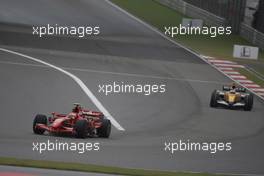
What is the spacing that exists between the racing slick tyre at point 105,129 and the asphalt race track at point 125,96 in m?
0.20

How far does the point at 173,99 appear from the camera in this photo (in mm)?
33719

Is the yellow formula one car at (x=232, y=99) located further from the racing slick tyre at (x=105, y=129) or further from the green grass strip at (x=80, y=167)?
the green grass strip at (x=80, y=167)

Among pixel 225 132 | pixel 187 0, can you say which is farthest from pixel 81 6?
pixel 225 132

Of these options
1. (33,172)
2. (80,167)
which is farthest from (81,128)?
(33,172)

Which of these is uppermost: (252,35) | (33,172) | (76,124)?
(252,35)

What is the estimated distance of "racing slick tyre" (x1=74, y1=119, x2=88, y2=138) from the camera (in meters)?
24.7

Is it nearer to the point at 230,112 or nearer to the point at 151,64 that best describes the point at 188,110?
the point at 230,112

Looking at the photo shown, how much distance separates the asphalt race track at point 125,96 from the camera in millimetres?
23812

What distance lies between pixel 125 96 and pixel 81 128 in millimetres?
8425

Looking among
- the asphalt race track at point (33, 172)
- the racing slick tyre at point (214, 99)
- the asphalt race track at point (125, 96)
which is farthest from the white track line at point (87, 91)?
the asphalt race track at point (33, 172)

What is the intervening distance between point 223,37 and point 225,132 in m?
25.0

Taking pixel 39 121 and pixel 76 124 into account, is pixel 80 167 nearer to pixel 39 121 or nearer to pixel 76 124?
pixel 76 124

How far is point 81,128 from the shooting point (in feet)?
81.5

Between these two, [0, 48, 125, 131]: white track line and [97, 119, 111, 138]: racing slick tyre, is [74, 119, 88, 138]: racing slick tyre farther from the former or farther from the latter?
[0, 48, 125, 131]: white track line
